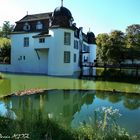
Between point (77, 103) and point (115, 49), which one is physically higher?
point (115, 49)

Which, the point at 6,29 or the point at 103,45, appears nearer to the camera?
the point at 103,45

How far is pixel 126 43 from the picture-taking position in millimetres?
48906

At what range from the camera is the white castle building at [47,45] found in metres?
33.1

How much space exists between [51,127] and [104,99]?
10709 mm

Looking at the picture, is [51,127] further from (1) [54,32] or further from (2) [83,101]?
(1) [54,32]

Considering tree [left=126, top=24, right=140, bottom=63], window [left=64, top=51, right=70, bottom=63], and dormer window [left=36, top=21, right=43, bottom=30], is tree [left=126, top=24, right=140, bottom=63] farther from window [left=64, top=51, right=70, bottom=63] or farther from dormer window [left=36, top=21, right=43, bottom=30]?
dormer window [left=36, top=21, right=43, bottom=30]

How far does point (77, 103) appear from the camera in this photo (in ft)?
49.7

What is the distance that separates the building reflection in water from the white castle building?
14.1 m

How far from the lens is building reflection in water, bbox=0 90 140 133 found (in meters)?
10.9

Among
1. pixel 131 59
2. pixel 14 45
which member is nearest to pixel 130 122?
pixel 14 45

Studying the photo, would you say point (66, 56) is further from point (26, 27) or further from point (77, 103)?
point (77, 103)

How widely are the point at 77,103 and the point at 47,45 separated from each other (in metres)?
19.6

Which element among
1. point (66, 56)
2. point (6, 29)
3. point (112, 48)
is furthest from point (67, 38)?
point (6, 29)

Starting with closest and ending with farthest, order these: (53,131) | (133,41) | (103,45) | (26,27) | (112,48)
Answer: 1. (53,131)
2. (26,27)
3. (112,48)
4. (103,45)
5. (133,41)
